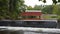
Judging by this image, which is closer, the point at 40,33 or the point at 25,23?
the point at 40,33

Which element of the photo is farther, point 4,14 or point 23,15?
point 23,15

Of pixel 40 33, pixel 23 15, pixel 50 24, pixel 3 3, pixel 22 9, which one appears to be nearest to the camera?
pixel 40 33

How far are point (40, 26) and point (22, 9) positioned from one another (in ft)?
14.8

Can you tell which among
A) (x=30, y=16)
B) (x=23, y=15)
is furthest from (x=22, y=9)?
(x=30, y=16)

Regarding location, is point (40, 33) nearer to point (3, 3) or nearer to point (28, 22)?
point (28, 22)

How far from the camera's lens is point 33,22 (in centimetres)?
639

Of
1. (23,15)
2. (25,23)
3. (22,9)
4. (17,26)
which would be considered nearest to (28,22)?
(25,23)

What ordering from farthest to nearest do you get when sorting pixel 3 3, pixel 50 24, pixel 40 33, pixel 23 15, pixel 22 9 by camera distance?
pixel 23 15 → pixel 22 9 → pixel 3 3 → pixel 50 24 → pixel 40 33

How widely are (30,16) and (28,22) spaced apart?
5910 millimetres

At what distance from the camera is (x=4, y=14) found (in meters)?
9.49

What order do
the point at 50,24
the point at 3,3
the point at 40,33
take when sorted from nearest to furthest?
the point at 40,33 → the point at 50,24 → the point at 3,3

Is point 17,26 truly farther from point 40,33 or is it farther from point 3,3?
point 3,3

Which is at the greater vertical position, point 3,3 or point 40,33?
point 3,3

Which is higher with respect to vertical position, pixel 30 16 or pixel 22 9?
pixel 22 9
